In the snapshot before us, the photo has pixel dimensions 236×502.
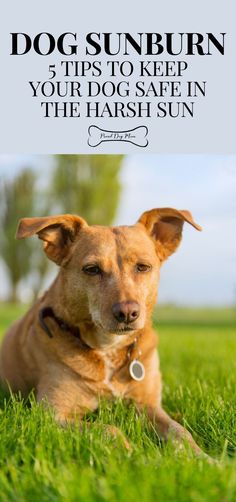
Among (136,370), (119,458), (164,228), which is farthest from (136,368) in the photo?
(119,458)

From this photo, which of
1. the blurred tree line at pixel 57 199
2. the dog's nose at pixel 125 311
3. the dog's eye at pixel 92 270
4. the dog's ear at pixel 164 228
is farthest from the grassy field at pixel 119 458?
the blurred tree line at pixel 57 199

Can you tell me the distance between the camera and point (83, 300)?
434 cm

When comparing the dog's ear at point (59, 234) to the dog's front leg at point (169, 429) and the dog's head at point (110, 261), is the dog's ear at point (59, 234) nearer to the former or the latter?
the dog's head at point (110, 261)

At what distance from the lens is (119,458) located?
3215mm

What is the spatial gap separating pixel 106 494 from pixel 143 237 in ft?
7.52

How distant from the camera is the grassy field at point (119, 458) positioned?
2.72m

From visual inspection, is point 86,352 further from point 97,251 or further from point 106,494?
point 106,494

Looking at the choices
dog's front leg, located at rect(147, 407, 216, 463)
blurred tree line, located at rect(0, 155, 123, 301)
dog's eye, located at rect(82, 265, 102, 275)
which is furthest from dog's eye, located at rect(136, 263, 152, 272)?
blurred tree line, located at rect(0, 155, 123, 301)

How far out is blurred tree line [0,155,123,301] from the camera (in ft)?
109

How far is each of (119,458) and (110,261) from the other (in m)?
1.42

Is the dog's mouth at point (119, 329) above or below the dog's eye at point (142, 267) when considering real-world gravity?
below

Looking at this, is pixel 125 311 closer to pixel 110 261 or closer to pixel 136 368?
pixel 110 261

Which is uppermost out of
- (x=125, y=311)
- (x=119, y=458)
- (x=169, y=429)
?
(x=125, y=311)

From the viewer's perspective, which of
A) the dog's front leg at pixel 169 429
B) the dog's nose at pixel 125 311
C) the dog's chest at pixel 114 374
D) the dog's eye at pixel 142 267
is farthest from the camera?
the dog's chest at pixel 114 374
